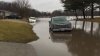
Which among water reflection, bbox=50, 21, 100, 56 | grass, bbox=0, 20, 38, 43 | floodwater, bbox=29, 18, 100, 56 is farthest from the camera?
grass, bbox=0, 20, 38, 43

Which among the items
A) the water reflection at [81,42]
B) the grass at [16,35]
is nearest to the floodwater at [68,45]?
the water reflection at [81,42]

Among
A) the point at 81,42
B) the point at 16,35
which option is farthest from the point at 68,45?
the point at 16,35

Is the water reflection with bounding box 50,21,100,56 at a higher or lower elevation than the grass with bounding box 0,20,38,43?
lower

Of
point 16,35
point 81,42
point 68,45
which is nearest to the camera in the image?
point 68,45

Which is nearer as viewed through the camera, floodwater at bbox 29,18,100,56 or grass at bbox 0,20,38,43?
floodwater at bbox 29,18,100,56

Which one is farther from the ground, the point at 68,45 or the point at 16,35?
the point at 16,35

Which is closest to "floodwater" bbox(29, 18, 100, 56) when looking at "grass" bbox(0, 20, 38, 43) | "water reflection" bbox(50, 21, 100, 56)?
"water reflection" bbox(50, 21, 100, 56)

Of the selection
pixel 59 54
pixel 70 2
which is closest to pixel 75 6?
pixel 70 2

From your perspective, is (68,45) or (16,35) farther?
(16,35)

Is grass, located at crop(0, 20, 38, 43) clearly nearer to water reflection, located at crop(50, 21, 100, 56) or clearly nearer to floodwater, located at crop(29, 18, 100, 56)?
floodwater, located at crop(29, 18, 100, 56)

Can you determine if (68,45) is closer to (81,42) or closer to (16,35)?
(81,42)

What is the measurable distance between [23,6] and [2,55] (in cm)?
7869

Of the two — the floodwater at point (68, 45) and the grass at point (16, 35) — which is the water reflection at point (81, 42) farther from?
the grass at point (16, 35)

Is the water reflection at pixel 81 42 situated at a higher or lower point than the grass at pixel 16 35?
lower
